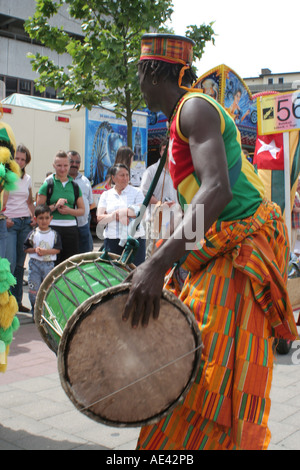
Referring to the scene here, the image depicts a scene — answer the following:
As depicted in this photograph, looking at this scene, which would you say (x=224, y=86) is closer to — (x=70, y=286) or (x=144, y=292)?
(x=70, y=286)

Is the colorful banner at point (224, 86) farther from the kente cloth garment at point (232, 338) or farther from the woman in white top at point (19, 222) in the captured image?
the kente cloth garment at point (232, 338)

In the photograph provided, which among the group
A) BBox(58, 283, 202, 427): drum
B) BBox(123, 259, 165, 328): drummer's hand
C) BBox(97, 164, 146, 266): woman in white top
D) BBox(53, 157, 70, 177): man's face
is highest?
BBox(53, 157, 70, 177): man's face

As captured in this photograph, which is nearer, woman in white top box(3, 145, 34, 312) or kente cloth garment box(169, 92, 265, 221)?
kente cloth garment box(169, 92, 265, 221)

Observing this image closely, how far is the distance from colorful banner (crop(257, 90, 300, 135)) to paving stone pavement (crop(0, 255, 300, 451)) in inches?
102

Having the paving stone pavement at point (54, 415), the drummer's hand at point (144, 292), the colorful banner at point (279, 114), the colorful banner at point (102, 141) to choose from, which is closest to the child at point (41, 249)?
the paving stone pavement at point (54, 415)

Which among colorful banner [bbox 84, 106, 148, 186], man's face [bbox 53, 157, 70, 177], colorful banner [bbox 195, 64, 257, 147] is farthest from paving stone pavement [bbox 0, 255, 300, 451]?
colorful banner [bbox 84, 106, 148, 186]

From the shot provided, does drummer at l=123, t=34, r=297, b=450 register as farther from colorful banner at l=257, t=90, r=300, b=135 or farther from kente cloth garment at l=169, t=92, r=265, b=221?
colorful banner at l=257, t=90, r=300, b=135

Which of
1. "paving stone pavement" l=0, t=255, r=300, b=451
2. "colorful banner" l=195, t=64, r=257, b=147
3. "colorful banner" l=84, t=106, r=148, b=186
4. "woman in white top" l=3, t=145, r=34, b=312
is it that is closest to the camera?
"paving stone pavement" l=0, t=255, r=300, b=451

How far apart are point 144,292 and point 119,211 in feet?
15.0

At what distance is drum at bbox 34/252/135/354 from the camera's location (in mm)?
2320

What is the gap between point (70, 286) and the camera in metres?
2.42

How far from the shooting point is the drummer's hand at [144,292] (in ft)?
5.61

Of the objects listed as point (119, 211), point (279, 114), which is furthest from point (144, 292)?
point (279, 114)
